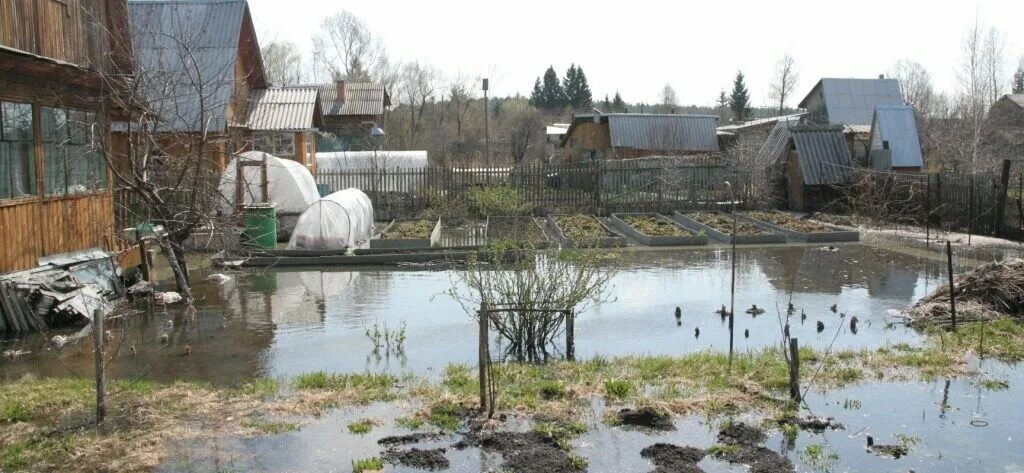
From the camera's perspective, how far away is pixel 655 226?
22.6m

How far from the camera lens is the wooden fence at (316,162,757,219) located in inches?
1085

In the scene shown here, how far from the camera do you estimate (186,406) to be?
770cm

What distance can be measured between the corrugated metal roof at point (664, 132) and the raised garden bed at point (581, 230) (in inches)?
586

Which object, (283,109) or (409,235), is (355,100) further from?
(409,235)

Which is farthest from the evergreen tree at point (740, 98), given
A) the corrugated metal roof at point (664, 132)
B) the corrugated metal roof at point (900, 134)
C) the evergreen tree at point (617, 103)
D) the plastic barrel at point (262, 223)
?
the plastic barrel at point (262, 223)

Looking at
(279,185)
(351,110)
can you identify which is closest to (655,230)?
(279,185)

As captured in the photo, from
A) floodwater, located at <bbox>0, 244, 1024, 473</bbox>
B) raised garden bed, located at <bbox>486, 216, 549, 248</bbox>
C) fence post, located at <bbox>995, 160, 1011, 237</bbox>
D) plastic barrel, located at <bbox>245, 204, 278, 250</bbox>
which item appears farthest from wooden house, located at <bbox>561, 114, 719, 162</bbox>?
plastic barrel, located at <bbox>245, 204, 278, 250</bbox>

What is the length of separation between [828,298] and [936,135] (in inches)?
1120

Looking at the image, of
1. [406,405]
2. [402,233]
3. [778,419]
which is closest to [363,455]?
[406,405]

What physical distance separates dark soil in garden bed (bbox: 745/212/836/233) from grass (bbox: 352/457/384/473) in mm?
17169

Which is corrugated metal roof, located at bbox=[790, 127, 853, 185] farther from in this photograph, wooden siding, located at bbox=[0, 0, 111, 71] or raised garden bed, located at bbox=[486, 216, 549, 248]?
wooden siding, located at bbox=[0, 0, 111, 71]

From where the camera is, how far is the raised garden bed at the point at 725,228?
20.5 m

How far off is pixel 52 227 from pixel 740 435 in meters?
10.9

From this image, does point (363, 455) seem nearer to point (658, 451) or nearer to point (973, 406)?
point (658, 451)
